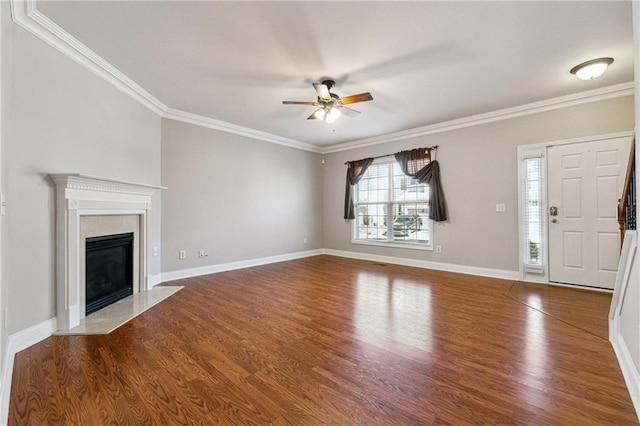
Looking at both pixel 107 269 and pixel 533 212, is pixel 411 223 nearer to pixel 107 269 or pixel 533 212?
pixel 533 212

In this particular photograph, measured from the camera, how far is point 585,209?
12.4 ft

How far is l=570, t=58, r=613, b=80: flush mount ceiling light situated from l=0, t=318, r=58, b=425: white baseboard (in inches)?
217

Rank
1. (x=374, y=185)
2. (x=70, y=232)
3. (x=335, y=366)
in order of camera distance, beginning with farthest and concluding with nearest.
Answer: (x=374, y=185) → (x=70, y=232) → (x=335, y=366)

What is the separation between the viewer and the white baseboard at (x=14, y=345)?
153 cm

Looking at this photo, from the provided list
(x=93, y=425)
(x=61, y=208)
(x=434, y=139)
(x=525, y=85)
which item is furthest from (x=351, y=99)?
(x=93, y=425)

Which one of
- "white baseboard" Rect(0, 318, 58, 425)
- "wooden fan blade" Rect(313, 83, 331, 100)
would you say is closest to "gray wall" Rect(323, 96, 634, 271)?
"wooden fan blade" Rect(313, 83, 331, 100)

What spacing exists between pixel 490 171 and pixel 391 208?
1958 millimetres

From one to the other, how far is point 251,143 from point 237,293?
3.05 m

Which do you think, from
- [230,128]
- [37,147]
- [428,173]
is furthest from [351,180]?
[37,147]

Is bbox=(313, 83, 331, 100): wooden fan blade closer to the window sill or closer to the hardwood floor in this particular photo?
the hardwood floor

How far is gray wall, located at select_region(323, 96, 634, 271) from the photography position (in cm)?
379

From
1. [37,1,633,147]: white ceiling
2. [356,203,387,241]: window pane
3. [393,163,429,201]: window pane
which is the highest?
[37,1,633,147]: white ceiling

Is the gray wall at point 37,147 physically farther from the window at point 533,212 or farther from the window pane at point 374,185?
the window at point 533,212

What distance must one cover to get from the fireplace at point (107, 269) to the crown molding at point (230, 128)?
201 cm
